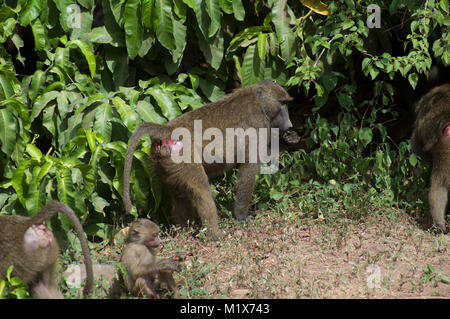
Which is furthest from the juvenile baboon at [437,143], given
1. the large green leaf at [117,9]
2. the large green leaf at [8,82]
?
the large green leaf at [8,82]

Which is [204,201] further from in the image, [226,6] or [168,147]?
[226,6]

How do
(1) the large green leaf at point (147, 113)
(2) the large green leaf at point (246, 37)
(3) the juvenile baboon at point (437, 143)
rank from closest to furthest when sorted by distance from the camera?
1. (3) the juvenile baboon at point (437, 143)
2. (1) the large green leaf at point (147, 113)
3. (2) the large green leaf at point (246, 37)

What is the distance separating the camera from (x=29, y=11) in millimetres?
6305

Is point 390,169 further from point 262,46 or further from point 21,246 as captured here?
point 21,246

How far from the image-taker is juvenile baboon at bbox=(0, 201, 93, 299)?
435 centimetres

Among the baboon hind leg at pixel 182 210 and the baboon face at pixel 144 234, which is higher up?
the baboon face at pixel 144 234

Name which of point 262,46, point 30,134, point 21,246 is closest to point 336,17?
point 262,46

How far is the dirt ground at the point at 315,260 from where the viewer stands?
4.98 meters

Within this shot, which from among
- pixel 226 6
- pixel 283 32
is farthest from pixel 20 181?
pixel 283 32

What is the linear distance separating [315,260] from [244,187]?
1141mm

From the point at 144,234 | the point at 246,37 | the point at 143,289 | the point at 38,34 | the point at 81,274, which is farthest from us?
the point at 246,37

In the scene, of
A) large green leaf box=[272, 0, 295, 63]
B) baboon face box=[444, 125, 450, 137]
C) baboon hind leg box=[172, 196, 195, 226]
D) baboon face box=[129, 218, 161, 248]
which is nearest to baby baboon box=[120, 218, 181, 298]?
baboon face box=[129, 218, 161, 248]

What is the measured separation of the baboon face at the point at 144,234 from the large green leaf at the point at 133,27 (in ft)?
7.59

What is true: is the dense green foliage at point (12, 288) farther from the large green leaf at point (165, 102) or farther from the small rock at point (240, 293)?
the large green leaf at point (165, 102)
